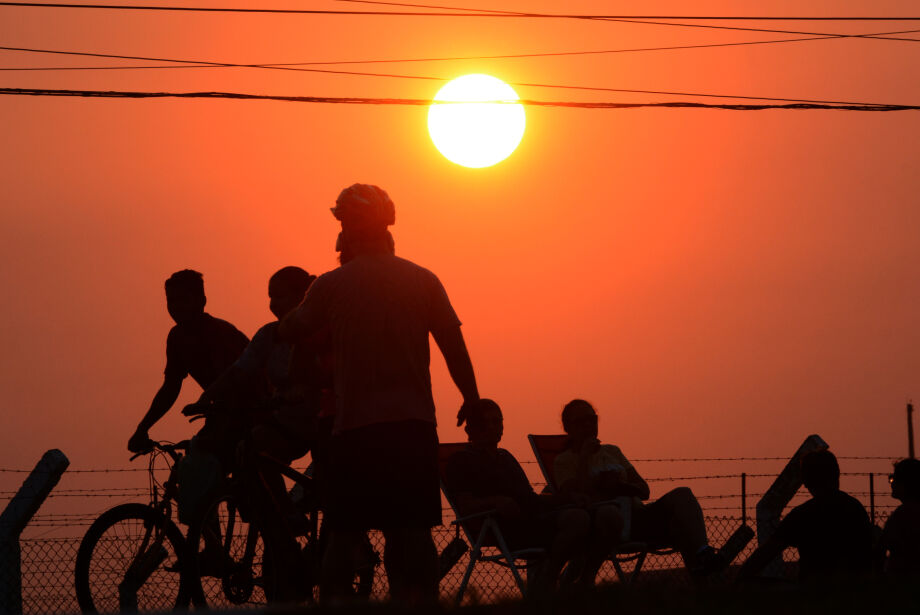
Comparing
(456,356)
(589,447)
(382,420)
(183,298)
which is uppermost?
(183,298)

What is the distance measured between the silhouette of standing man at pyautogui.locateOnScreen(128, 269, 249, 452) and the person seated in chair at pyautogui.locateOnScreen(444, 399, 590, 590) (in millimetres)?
1450

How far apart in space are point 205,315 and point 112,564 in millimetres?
1323

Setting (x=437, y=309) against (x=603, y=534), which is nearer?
(x=437, y=309)

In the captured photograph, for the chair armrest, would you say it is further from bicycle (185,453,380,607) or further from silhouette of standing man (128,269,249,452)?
silhouette of standing man (128,269,249,452)

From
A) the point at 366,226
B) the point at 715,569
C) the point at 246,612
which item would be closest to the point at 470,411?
the point at 366,226

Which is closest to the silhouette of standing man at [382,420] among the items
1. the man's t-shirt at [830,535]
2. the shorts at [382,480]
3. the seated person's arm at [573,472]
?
the shorts at [382,480]

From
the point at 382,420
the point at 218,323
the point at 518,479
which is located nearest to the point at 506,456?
the point at 518,479

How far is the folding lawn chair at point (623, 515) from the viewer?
7.96 meters

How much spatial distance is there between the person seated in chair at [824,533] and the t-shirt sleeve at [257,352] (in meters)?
2.33

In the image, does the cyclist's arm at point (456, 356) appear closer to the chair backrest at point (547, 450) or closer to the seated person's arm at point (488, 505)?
the seated person's arm at point (488, 505)

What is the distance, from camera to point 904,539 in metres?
6.58

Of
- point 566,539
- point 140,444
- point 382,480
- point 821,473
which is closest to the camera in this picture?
point 382,480

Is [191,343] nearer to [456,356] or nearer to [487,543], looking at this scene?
[487,543]

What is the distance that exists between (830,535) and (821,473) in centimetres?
28
